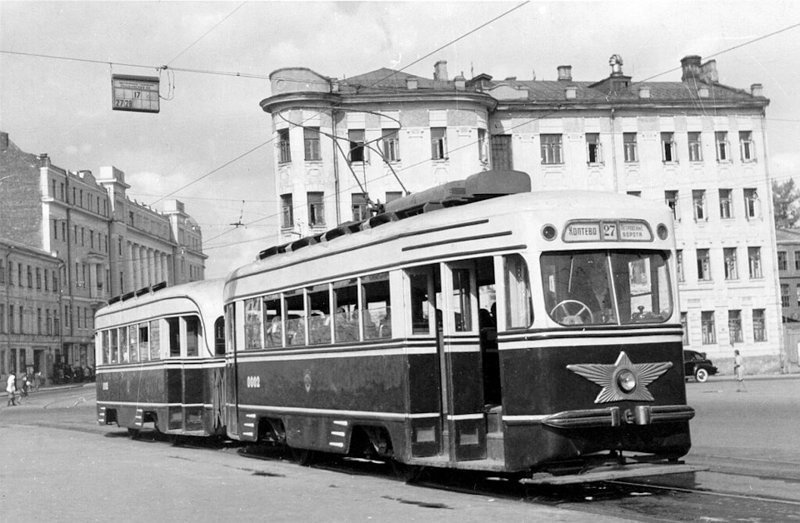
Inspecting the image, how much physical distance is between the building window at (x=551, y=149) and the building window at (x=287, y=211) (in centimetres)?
1215

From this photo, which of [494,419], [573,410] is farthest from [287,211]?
[573,410]

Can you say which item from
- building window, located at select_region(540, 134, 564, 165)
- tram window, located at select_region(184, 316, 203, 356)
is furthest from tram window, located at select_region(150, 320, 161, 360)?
building window, located at select_region(540, 134, 564, 165)

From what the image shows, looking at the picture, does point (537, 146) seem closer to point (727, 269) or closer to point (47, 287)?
point (727, 269)

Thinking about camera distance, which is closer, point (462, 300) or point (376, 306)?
point (462, 300)

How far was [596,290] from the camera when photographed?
10594 mm

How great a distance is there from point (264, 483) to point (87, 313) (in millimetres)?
77813

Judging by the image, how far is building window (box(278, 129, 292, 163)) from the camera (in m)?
46.8

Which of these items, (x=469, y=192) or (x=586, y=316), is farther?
(x=469, y=192)

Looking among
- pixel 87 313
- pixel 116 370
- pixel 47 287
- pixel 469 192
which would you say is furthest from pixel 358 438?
pixel 87 313

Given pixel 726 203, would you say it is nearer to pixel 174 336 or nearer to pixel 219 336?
pixel 174 336

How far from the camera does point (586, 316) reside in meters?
10.5

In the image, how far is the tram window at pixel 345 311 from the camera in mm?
13219

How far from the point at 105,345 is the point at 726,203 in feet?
118

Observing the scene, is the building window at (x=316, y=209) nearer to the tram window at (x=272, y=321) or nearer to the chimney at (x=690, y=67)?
the chimney at (x=690, y=67)
